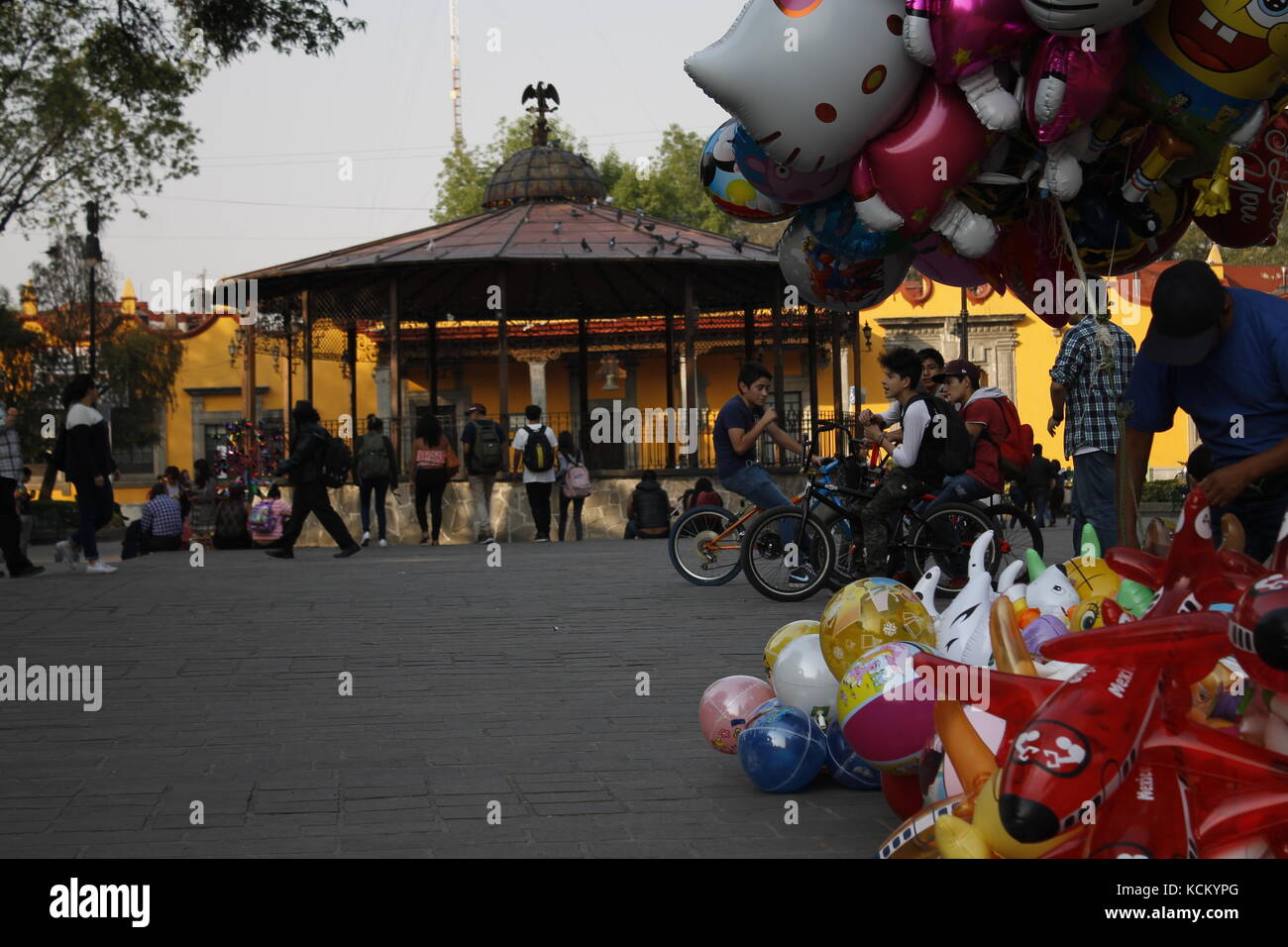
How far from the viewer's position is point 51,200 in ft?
94.6

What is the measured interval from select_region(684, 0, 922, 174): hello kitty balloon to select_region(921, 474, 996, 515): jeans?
6.26 meters

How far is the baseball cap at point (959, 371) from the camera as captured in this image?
37.2 feet

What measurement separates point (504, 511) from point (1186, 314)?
1919cm

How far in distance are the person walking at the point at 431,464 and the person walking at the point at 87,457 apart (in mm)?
5263

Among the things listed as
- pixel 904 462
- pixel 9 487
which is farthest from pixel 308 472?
pixel 904 462

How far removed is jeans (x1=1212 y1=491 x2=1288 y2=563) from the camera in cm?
477

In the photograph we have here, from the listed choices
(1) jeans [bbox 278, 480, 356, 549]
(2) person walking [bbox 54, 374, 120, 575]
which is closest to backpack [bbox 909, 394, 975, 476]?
(2) person walking [bbox 54, 374, 120, 575]

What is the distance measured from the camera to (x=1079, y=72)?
451 cm

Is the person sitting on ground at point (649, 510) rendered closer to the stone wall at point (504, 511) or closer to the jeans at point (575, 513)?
the jeans at point (575, 513)

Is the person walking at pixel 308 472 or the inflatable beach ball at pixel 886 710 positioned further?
the person walking at pixel 308 472

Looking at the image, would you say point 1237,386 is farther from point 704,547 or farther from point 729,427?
point 704,547

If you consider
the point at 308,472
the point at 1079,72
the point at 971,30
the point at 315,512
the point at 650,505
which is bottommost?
the point at 650,505

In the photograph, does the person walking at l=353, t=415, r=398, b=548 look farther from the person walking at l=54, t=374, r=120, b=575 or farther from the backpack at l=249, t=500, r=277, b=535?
the person walking at l=54, t=374, r=120, b=575

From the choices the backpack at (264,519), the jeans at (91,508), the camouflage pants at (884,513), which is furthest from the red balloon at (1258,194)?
the backpack at (264,519)
